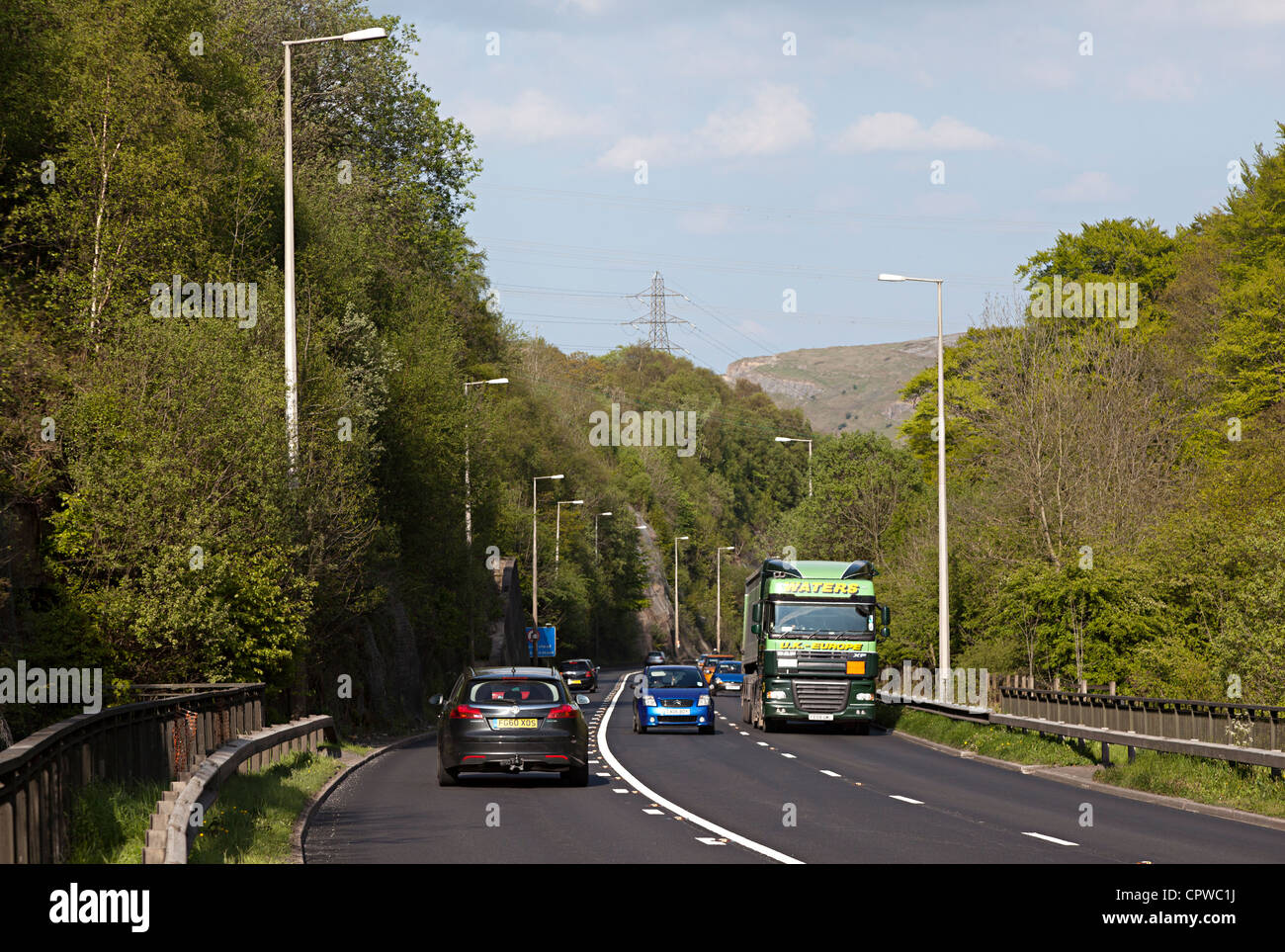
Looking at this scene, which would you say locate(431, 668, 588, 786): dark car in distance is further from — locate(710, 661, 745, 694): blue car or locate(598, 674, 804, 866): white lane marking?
locate(710, 661, 745, 694): blue car

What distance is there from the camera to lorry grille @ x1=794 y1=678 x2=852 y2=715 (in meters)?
35.3

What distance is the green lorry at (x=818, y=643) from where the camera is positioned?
3488 centimetres

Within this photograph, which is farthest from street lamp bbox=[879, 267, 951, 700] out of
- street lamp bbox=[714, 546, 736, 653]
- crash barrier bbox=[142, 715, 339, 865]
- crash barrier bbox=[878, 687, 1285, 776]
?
street lamp bbox=[714, 546, 736, 653]

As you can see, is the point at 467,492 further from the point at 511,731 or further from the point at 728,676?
the point at 728,676

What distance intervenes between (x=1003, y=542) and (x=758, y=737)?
36.1 feet

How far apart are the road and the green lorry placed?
25.1 ft

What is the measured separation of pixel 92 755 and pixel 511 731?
9330 millimetres

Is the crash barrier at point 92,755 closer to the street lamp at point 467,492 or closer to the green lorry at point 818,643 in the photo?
the green lorry at point 818,643

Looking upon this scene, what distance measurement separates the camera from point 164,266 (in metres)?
28.1

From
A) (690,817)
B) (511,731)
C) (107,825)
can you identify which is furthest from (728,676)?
(107,825)

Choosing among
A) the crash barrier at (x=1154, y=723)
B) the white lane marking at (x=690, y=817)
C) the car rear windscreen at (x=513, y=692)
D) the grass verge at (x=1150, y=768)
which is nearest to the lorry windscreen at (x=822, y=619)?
the grass verge at (x=1150, y=768)

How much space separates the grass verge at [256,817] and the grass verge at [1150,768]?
11104 mm
